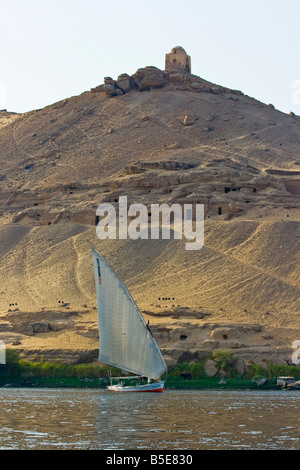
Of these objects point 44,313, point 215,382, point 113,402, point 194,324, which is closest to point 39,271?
point 44,313

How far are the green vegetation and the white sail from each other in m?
4.10

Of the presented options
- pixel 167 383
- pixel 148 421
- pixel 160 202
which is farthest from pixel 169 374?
pixel 160 202

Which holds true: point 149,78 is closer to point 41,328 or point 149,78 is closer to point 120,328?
point 41,328

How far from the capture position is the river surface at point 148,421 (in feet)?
87.5

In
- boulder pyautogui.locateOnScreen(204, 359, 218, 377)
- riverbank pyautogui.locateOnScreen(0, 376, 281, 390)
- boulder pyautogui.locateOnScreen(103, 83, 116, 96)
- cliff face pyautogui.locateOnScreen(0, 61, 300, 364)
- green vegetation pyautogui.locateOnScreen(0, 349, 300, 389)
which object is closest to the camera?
riverbank pyautogui.locateOnScreen(0, 376, 281, 390)

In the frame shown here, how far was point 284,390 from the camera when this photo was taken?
161 ft

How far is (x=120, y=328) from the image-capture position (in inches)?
1806

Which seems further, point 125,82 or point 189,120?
point 125,82

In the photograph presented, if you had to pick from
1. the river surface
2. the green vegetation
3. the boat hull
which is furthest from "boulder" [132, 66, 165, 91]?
the river surface

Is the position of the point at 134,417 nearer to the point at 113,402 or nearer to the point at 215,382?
the point at 113,402

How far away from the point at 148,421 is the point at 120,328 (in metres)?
13.9

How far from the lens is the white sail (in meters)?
45.9

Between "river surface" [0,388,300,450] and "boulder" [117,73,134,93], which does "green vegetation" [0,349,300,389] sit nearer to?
"river surface" [0,388,300,450]

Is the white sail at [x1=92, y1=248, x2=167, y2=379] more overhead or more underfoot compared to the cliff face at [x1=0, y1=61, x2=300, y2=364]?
more underfoot
